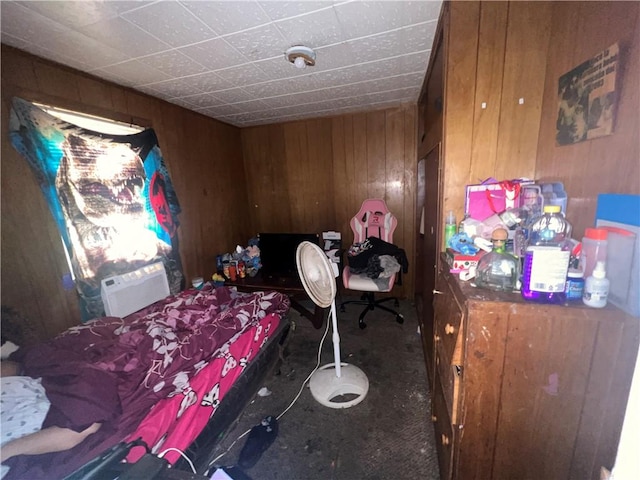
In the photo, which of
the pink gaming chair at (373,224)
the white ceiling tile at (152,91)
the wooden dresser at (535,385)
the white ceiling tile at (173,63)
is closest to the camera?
the wooden dresser at (535,385)

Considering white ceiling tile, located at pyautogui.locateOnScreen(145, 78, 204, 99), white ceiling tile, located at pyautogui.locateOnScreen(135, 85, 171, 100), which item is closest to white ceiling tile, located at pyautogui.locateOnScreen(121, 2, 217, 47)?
white ceiling tile, located at pyautogui.locateOnScreen(145, 78, 204, 99)

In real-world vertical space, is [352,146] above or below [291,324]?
above

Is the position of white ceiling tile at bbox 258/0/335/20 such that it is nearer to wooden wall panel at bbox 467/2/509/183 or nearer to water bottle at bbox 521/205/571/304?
wooden wall panel at bbox 467/2/509/183

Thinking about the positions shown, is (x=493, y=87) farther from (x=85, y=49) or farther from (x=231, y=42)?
(x=85, y=49)

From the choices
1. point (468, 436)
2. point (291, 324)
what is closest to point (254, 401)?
point (291, 324)

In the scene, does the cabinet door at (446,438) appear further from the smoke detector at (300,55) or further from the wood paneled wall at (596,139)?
the smoke detector at (300,55)

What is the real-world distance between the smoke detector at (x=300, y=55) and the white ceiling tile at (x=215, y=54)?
1.22 feet

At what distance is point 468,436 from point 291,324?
1.60 meters

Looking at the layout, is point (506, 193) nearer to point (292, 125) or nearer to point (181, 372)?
point (181, 372)

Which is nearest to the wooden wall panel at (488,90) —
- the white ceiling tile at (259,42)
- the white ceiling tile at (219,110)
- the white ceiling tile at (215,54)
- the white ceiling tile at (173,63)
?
the white ceiling tile at (259,42)

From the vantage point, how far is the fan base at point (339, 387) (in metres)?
1.76

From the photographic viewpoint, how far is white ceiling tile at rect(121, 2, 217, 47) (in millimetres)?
1239

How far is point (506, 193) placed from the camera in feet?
3.98

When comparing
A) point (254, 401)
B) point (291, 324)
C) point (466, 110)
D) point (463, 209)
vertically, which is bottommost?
point (254, 401)
